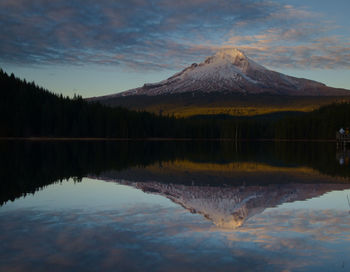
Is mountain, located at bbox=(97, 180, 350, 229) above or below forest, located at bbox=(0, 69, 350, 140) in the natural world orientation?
below

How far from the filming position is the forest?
106 metres

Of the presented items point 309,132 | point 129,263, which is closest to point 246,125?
point 309,132

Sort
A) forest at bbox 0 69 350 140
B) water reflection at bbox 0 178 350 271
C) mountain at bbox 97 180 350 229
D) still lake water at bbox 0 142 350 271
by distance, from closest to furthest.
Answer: water reflection at bbox 0 178 350 271
still lake water at bbox 0 142 350 271
mountain at bbox 97 180 350 229
forest at bbox 0 69 350 140

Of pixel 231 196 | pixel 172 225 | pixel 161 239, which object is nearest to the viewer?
pixel 161 239

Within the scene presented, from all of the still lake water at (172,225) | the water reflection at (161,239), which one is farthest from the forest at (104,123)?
the water reflection at (161,239)

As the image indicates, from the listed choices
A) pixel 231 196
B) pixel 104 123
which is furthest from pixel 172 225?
pixel 104 123

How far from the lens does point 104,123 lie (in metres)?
118

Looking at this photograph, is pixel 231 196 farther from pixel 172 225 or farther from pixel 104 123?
pixel 104 123

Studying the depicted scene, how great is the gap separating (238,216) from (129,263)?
468 centimetres

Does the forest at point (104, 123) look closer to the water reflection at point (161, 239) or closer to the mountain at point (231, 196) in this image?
the mountain at point (231, 196)

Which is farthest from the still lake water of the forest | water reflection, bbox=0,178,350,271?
the forest

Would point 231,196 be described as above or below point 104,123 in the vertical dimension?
below

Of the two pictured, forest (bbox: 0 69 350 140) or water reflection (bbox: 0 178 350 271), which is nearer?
water reflection (bbox: 0 178 350 271)

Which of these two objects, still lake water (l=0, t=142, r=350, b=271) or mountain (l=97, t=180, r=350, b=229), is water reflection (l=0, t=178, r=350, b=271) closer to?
still lake water (l=0, t=142, r=350, b=271)
